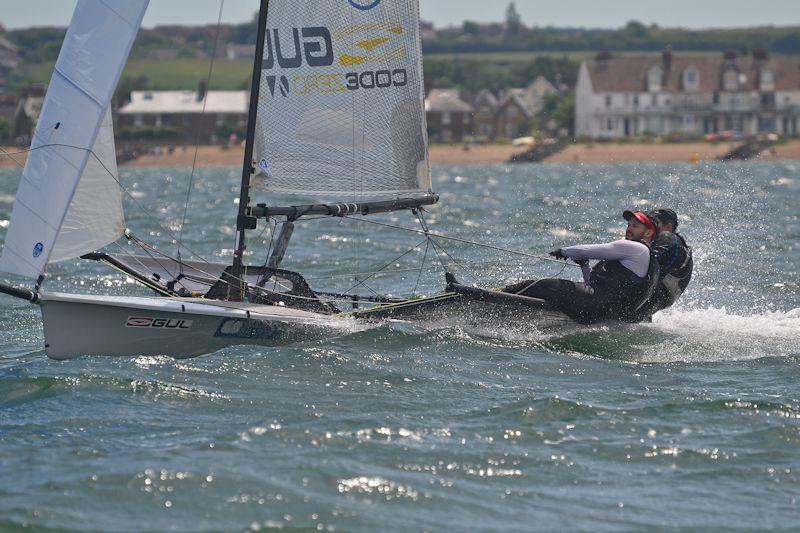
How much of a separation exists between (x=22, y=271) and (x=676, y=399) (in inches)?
181

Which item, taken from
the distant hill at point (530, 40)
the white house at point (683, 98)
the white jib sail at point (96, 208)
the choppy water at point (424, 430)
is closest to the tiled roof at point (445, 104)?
the white house at point (683, 98)

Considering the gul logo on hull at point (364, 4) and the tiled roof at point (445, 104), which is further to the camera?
the tiled roof at point (445, 104)

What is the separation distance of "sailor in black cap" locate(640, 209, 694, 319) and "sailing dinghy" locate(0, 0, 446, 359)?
1.99m

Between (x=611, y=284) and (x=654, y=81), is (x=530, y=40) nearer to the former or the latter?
(x=654, y=81)

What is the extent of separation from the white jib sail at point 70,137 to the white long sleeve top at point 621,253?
378 cm

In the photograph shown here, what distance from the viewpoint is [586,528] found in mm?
6836

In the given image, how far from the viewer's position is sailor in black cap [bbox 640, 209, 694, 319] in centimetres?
1136

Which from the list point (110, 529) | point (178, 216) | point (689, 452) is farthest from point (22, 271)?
point (178, 216)

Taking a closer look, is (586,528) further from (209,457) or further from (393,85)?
(393,85)

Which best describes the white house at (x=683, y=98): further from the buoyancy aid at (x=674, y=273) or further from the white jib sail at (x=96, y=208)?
the white jib sail at (x=96, y=208)

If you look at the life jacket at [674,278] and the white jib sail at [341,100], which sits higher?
the white jib sail at [341,100]

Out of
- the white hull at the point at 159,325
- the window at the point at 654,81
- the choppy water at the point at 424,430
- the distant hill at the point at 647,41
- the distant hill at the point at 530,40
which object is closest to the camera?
the choppy water at the point at 424,430

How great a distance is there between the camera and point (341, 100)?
11477 millimetres

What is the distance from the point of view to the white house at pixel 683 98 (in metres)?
81.4
